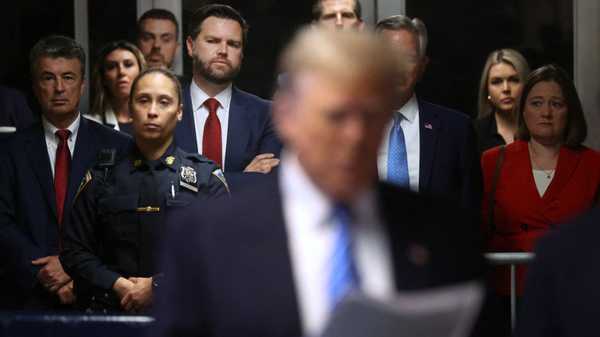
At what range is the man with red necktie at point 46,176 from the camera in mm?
4797

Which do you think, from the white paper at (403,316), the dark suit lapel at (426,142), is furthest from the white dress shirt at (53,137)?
the white paper at (403,316)

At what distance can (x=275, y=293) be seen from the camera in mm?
1902

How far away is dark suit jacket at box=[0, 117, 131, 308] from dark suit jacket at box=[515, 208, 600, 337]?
2.99 m

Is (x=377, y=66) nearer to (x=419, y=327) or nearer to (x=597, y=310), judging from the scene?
(x=419, y=327)

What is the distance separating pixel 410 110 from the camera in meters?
5.16

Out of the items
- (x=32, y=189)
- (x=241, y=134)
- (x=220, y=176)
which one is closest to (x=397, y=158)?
(x=241, y=134)

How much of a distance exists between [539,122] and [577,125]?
0.17 meters

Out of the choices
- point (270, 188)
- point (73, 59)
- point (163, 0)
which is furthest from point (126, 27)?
point (270, 188)

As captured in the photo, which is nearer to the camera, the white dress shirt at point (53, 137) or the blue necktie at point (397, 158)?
the blue necktie at point (397, 158)

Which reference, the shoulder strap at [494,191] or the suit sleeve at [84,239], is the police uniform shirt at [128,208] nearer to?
the suit sleeve at [84,239]

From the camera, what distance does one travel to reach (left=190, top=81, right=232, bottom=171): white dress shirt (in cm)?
523

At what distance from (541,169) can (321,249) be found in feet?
10.9

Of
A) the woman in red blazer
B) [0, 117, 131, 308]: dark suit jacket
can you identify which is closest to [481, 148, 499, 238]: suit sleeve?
the woman in red blazer

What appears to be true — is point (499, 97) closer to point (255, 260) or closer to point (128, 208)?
point (128, 208)
